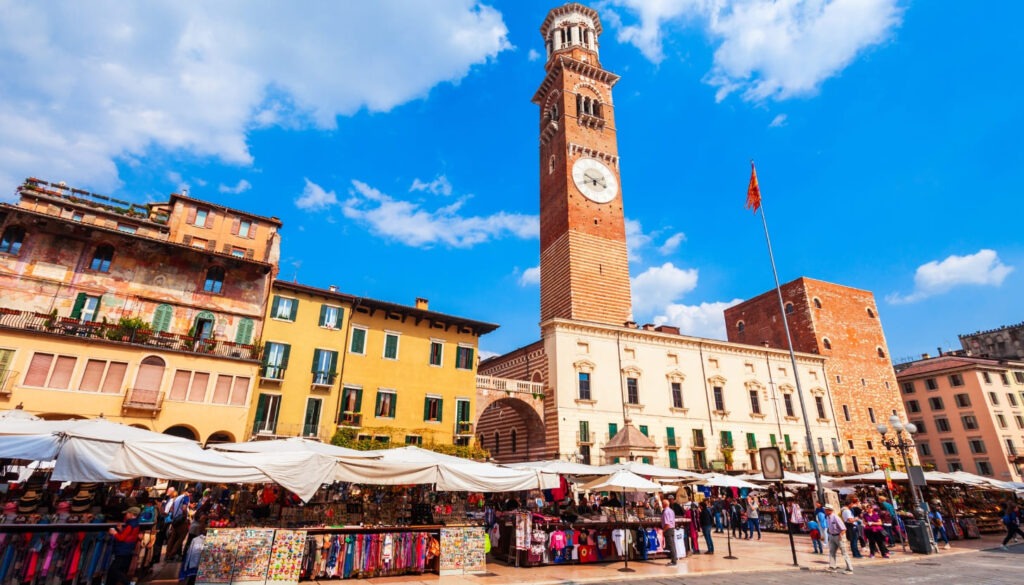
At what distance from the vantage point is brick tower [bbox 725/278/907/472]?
132ft

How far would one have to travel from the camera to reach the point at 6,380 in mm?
18781

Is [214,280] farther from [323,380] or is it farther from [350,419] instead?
[350,419]

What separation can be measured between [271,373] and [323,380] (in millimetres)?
2295

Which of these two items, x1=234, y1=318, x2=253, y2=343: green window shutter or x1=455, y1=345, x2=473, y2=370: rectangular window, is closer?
x1=234, y1=318, x2=253, y2=343: green window shutter

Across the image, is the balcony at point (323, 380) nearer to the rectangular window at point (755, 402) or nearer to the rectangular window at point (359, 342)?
the rectangular window at point (359, 342)

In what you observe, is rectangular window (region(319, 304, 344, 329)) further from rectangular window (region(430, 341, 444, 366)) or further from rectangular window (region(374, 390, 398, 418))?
rectangular window (region(430, 341, 444, 366))

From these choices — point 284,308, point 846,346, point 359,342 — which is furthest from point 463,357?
point 846,346

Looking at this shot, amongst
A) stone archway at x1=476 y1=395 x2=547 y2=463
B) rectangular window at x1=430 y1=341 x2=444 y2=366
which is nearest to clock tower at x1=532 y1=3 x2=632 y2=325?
stone archway at x1=476 y1=395 x2=547 y2=463

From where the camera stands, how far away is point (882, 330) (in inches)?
1850

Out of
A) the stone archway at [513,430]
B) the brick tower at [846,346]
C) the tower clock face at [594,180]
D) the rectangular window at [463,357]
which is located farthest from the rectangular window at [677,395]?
the tower clock face at [594,180]

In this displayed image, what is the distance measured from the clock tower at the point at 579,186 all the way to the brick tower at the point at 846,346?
55.3 ft

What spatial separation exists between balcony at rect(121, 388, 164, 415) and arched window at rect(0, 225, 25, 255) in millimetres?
7950

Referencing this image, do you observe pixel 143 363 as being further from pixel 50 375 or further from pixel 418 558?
pixel 418 558

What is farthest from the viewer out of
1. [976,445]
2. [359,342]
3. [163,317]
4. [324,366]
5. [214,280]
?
[976,445]
